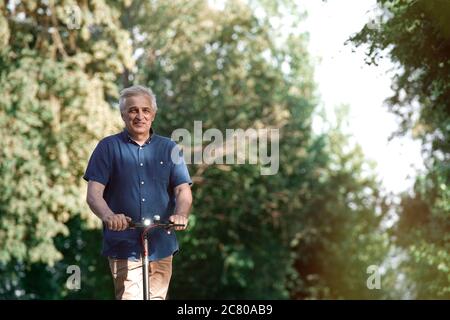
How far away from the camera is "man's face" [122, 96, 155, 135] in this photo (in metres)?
5.71

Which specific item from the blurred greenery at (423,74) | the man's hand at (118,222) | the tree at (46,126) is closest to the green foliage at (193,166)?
the tree at (46,126)

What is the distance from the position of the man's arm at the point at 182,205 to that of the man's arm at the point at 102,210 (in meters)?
0.38

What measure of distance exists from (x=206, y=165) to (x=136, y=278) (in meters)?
21.4

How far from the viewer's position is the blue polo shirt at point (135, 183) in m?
5.68

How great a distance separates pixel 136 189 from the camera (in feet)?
18.7

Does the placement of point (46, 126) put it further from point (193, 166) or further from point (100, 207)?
point (100, 207)

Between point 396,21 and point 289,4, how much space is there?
20395 mm

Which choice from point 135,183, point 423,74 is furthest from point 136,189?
point 423,74

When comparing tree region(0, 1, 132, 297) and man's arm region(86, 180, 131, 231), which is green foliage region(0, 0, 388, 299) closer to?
tree region(0, 1, 132, 297)

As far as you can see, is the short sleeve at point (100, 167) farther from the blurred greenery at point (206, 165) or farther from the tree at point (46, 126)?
the tree at point (46, 126)

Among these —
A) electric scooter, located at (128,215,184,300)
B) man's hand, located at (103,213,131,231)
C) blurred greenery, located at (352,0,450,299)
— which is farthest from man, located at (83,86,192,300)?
blurred greenery, located at (352,0,450,299)

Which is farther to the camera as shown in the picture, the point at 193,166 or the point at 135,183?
the point at 193,166

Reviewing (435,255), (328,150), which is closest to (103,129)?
(435,255)
